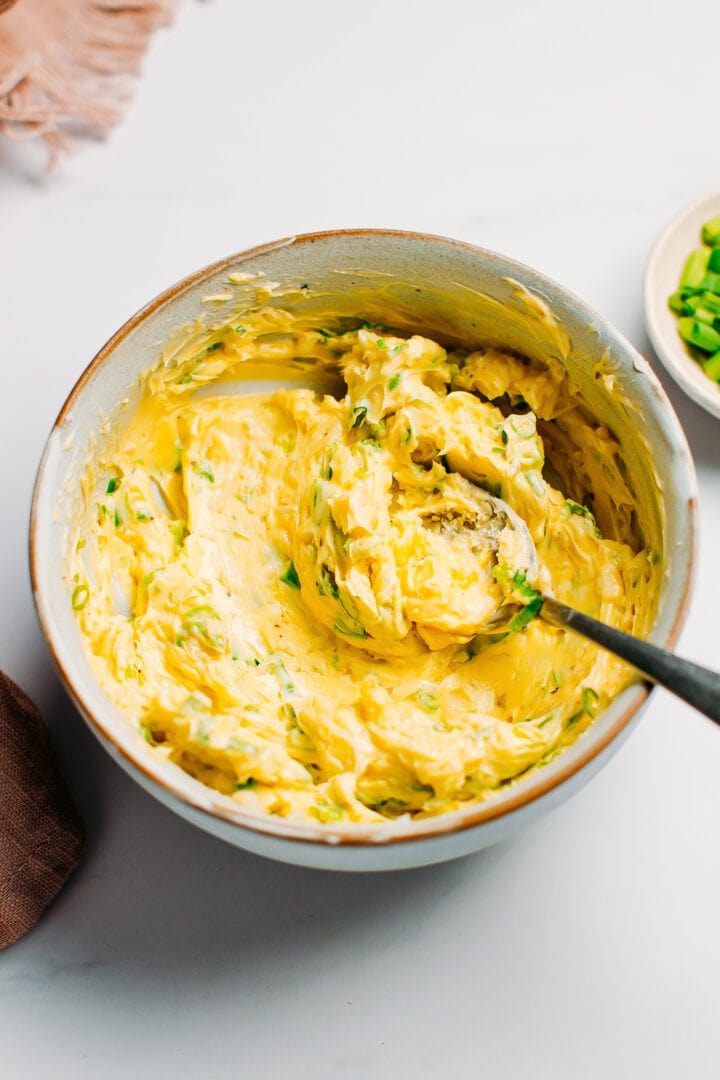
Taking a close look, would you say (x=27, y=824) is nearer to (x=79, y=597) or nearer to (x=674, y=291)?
(x=79, y=597)

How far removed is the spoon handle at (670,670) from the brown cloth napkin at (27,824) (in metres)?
0.87

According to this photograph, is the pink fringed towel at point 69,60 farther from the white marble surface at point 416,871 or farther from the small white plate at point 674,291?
the small white plate at point 674,291

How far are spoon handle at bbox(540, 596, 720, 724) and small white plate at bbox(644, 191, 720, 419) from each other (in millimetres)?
581

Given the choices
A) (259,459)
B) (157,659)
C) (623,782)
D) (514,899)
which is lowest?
(514,899)

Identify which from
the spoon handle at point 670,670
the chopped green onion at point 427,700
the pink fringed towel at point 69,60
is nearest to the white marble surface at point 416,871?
the pink fringed towel at point 69,60

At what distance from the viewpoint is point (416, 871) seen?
1.70 meters

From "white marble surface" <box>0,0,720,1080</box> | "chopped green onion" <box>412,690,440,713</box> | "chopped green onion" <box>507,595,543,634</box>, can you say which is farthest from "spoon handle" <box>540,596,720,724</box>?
"white marble surface" <box>0,0,720,1080</box>

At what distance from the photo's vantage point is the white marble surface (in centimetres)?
166

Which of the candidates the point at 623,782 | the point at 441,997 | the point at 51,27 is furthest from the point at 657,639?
the point at 51,27

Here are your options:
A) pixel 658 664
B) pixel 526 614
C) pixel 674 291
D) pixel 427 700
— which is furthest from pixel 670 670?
pixel 674 291

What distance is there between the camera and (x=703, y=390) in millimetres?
1829

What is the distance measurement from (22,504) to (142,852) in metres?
0.62

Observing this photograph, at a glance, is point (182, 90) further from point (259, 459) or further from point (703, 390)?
point (703, 390)

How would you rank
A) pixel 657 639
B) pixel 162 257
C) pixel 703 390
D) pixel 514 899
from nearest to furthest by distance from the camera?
pixel 657 639 < pixel 514 899 < pixel 703 390 < pixel 162 257
